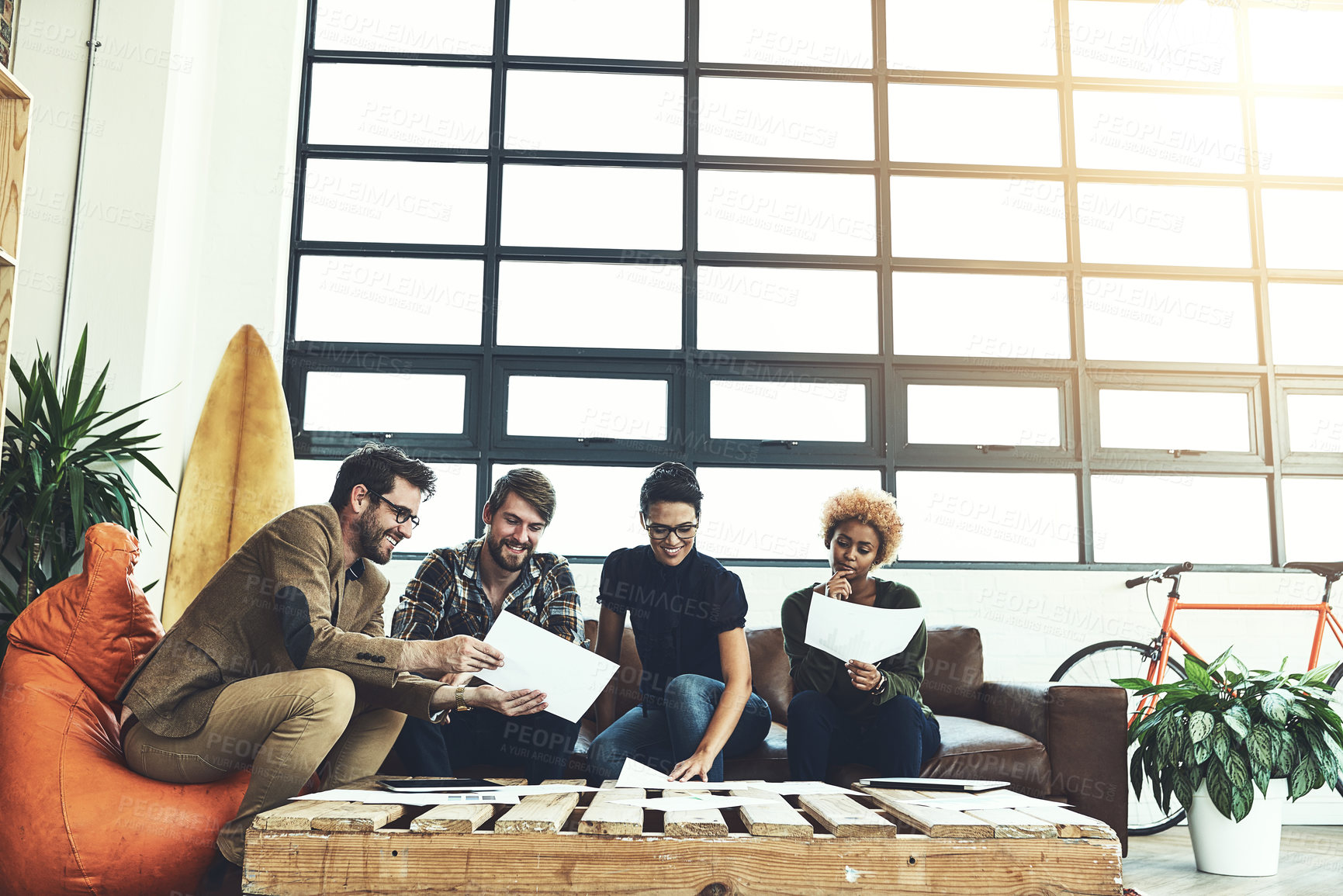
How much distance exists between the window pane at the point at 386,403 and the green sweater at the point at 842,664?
1.80 m

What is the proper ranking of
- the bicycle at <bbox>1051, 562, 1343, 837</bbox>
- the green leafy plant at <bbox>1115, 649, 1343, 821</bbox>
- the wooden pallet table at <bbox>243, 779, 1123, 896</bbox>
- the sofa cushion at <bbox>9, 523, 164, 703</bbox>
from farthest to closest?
the bicycle at <bbox>1051, 562, 1343, 837</bbox> → the green leafy plant at <bbox>1115, 649, 1343, 821</bbox> → the sofa cushion at <bbox>9, 523, 164, 703</bbox> → the wooden pallet table at <bbox>243, 779, 1123, 896</bbox>

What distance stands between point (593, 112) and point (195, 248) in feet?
5.42

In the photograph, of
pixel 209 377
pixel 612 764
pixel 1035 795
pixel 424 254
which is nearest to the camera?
pixel 612 764

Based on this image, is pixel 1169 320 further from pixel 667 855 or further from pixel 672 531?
pixel 667 855

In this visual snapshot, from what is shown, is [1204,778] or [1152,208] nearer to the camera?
[1204,778]

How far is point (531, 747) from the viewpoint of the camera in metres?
2.38

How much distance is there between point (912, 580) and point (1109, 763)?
3.93ft

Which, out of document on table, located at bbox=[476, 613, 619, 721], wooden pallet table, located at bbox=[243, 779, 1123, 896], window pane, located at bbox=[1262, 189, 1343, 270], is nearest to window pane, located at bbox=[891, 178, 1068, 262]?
window pane, located at bbox=[1262, 189, 1343, 270]

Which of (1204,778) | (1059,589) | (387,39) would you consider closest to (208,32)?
(387,39)

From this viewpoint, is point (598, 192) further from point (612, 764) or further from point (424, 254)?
point (612, 764)

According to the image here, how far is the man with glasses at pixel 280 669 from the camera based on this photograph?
6.21ft

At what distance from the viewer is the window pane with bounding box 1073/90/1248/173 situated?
425 cm

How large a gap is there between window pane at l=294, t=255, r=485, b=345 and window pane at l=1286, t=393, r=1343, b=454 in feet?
10.9

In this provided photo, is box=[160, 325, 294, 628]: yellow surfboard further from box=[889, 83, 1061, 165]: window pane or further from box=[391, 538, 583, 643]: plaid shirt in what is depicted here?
box=[889, 83, 1061, 165]: window pane
